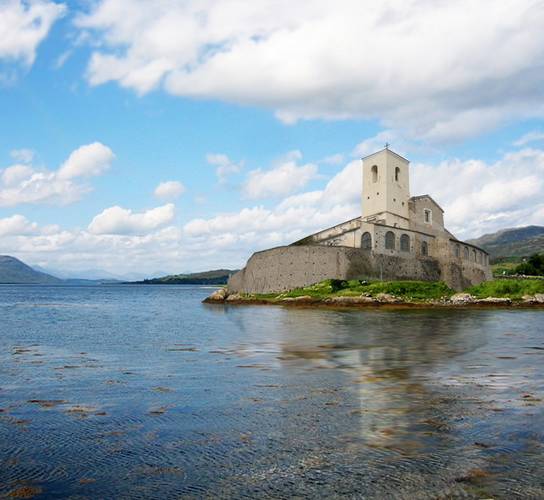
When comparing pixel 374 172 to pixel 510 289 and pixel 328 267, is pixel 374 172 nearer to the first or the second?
pixel 328 267

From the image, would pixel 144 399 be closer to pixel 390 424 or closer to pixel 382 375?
pixel 390 424

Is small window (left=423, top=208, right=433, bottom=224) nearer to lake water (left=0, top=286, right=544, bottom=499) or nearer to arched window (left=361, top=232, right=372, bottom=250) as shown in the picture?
arched window (left=361, top=232, right=372, bottom=250)

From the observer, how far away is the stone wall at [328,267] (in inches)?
2564

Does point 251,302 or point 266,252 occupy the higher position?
point 266,252

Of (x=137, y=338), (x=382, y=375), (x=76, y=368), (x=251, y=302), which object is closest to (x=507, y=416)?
(x=382, y=375)

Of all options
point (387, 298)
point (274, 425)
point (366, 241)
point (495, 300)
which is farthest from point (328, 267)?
point (274, 425)

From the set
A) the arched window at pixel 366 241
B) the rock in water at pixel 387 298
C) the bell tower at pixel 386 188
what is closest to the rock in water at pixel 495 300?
the rock in water at pixel 387 298

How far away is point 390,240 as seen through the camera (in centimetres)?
6838

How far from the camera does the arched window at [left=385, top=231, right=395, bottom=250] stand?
67.9 meters

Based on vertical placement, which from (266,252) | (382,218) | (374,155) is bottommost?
(266,252)

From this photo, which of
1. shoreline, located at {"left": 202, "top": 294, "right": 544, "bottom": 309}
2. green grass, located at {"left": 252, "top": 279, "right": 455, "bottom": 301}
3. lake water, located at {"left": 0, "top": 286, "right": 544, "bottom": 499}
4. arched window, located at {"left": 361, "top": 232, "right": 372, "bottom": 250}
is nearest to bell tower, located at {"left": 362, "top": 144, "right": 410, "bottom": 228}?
arched window, located at {"left": 361, "top": 232, "right": 372, "bottom": 250}

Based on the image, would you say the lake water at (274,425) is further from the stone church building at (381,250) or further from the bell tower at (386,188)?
the bell tower at (386,188)

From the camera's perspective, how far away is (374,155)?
7581 cm

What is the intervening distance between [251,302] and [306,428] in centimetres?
6016
